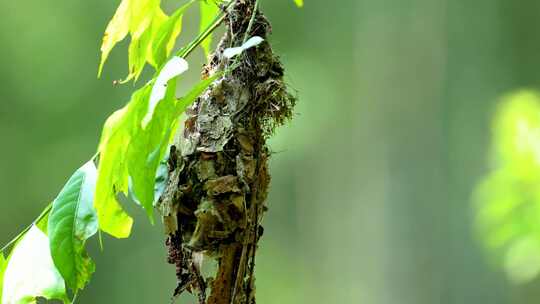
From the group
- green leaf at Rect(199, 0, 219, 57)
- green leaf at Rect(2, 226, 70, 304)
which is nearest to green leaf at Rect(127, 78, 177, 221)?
green leaf at Rect(2, 226, 70, 304)

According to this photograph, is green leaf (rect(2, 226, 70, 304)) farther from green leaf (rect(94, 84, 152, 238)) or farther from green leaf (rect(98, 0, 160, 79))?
green leaf (rect(98, 0, 160, 79))

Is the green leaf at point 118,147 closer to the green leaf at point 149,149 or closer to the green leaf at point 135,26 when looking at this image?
the green leaf at point 149,149

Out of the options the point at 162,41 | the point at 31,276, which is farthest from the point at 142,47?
the point at 31,276

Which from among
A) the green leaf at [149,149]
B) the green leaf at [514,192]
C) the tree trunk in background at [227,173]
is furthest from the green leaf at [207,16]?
the green leaf at [514,192]

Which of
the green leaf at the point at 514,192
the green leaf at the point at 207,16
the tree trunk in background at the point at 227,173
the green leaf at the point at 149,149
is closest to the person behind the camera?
the green leaf at the point at 149,149

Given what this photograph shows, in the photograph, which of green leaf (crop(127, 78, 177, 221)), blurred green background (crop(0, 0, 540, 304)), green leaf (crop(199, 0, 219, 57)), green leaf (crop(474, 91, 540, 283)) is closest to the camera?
green leaf (crop(127, 78, 177, 221))

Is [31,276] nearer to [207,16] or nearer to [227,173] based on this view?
[227,173]
